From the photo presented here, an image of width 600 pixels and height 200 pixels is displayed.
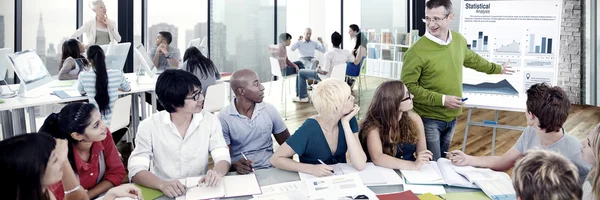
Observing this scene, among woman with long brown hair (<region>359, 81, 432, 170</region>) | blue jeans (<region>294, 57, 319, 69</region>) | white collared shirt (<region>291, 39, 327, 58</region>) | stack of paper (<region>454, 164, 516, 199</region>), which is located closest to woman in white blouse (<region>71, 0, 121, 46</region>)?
blue jeans (<region>294, 57, 319, 69</region>)

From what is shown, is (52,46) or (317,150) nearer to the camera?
(317,150)

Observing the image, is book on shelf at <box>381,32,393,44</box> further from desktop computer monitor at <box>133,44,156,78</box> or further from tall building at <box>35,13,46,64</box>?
tall building at <box>35,13,46,64</box>

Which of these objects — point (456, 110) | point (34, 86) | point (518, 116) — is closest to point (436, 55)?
point (456, 110)

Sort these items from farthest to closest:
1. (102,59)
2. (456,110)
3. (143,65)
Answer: (143,65)
(102,59)
(456,110)

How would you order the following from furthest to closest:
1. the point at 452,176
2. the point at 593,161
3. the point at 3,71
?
the point at 3,71
the point at 452,176
the point at 593,161

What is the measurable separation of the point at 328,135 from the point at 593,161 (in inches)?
45.0

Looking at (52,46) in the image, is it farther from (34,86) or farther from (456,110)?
(456,110)

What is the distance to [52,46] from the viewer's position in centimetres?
765

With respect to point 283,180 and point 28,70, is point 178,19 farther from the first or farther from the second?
point 283,180

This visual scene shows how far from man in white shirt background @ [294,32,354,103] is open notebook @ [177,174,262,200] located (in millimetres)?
4509

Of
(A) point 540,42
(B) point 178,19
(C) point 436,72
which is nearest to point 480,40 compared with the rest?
(A) point 540,42

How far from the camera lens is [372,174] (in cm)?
254

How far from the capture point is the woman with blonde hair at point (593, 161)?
1950mm

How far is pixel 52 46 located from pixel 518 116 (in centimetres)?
620
